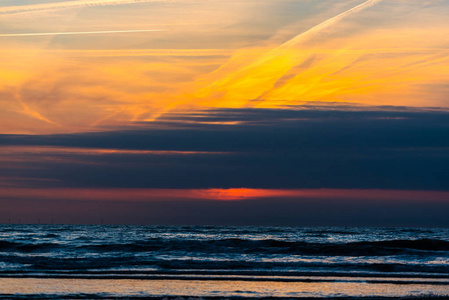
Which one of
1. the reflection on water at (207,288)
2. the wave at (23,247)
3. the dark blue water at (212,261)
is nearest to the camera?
the reflection on water at (207,288)

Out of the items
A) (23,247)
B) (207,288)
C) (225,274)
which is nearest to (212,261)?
(225,274)

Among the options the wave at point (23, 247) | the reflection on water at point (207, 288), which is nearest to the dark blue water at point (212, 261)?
the wave at point (23, 247)

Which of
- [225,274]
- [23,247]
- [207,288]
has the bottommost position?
[23,247]

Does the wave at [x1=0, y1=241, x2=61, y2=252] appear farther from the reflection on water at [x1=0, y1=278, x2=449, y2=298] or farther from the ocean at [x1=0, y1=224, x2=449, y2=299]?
the reflection on water at [x1=0, y1=278, x2=449, y2=298]

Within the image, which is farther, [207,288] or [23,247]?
[23,247]

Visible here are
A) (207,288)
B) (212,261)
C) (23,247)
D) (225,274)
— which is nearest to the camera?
(207,288)

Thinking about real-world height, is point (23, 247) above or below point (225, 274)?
below

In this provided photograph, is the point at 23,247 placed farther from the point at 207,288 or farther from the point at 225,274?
the point at 207,288

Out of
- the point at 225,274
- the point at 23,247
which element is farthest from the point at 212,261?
the point at 23,247

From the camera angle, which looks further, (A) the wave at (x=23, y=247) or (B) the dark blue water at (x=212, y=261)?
(A) the wave at (x=23, y=247)

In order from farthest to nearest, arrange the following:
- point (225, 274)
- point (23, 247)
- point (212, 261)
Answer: point (23, 247) → point (212, 261) → point (225, 274)

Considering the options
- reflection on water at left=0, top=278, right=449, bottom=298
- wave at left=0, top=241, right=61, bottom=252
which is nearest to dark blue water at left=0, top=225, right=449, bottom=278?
wave at left=0, top=241, right=61, bottom=252

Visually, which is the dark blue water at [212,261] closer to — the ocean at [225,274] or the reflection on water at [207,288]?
the ocean at [225,274]

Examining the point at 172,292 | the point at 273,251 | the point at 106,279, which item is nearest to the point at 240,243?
the point at 273,251
